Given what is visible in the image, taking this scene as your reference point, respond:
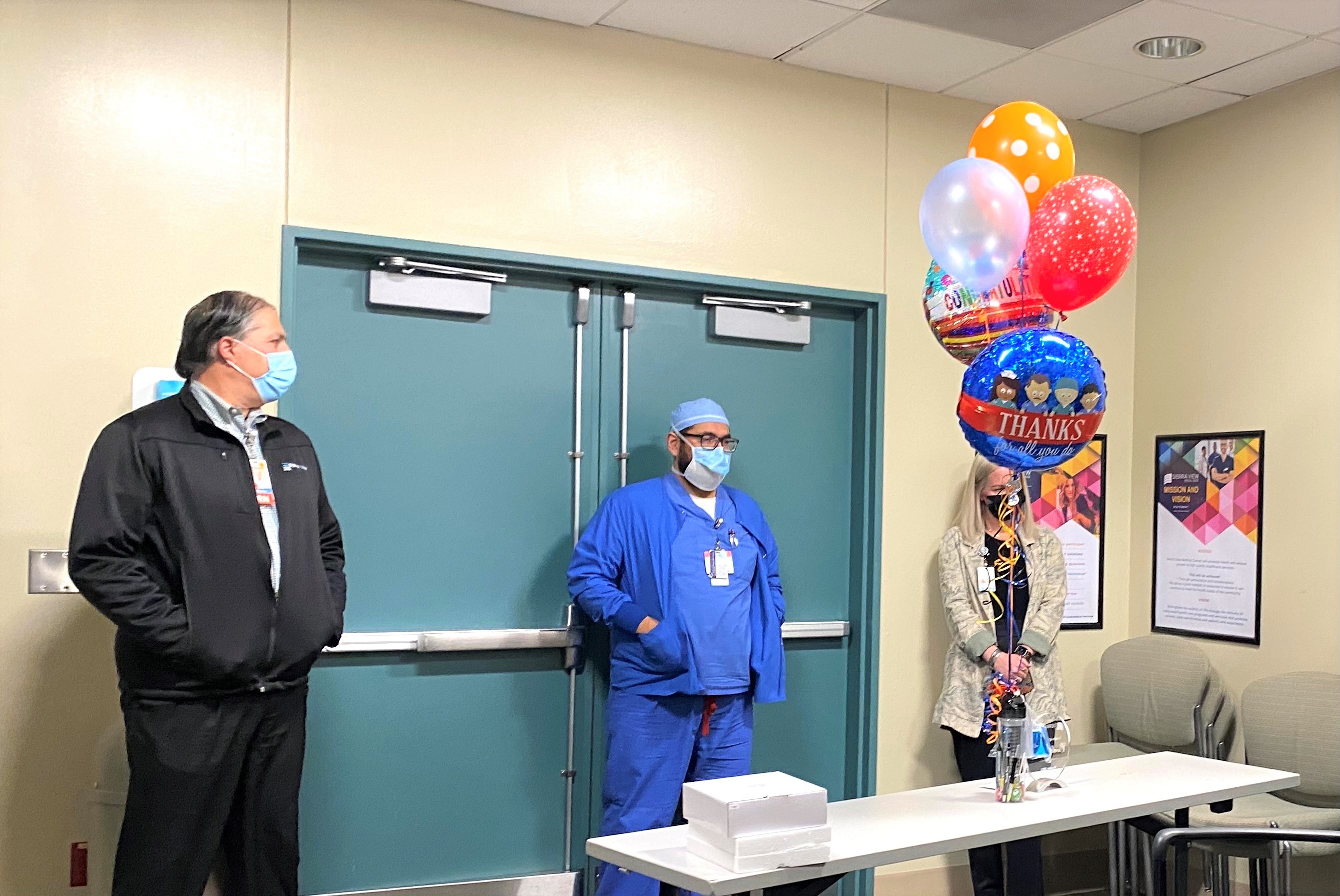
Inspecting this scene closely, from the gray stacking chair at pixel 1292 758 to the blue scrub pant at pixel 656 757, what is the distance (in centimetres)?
129

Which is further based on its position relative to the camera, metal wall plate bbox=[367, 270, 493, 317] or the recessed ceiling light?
the recessed ceiling light

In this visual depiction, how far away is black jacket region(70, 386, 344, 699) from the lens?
265 cm

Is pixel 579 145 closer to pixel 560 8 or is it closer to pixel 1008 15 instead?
pixel 560 8

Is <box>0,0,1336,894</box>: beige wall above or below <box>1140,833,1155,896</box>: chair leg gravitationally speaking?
above

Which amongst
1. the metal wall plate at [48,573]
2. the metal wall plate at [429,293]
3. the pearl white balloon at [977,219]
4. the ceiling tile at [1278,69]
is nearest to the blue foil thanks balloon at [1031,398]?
the pearl white balloon at [977,219]

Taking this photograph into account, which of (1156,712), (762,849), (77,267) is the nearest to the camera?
(762,849)

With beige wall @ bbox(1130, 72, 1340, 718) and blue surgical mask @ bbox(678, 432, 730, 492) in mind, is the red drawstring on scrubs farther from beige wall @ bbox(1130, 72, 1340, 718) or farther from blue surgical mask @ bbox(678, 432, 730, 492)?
beige wall @ bbox(1130, 72, 1340, 718)

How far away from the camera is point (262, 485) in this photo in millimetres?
2857

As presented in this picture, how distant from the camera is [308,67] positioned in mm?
3441

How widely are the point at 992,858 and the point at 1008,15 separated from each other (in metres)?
2.59

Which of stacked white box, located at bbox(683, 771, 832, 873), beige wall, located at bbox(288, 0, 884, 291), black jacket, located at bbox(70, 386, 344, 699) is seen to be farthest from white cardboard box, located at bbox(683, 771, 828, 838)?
beige wall, located at bbox(288, 0, 884, 291)

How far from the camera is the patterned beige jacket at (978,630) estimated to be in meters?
3.92

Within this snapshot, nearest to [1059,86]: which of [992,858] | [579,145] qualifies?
[579,145]

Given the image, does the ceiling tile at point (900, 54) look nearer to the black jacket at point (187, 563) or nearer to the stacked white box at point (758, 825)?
the black jacket at point (187, 563)
